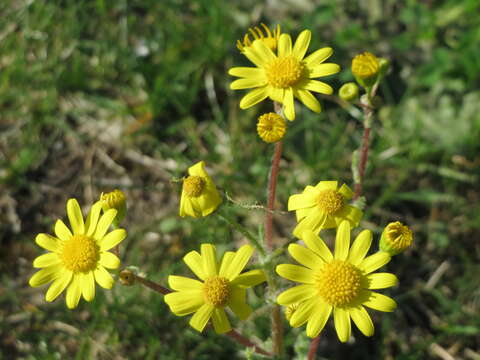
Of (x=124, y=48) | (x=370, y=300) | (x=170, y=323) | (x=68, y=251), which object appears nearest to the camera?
(x=370, y=300)

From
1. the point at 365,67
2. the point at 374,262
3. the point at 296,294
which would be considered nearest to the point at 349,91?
the point at 365,67

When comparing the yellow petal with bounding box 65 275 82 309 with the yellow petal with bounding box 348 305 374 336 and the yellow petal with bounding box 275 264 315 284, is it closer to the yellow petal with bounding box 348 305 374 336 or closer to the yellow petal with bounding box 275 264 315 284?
the yellow petal with bounding box 275 264 315 284

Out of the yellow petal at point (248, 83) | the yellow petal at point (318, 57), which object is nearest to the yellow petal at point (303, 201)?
the yellow petal at point (248, 83)

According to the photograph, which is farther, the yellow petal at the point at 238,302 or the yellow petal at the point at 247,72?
the yellow petal at the point at 247,72

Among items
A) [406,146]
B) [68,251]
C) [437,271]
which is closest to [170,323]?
[68,251]

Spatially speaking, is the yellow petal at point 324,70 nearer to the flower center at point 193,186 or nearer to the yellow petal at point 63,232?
the flower center at point 193,186

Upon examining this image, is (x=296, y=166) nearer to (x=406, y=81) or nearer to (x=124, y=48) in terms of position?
(x=406, y=81)
